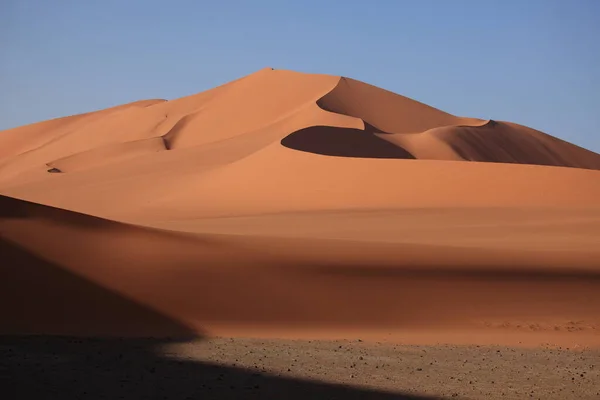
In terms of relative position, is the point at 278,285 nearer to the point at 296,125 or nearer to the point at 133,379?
the point at 133,379

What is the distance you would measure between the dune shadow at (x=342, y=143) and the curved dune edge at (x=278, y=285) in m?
24.6

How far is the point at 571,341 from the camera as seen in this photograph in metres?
11.6

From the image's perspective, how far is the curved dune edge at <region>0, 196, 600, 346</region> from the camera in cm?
1164

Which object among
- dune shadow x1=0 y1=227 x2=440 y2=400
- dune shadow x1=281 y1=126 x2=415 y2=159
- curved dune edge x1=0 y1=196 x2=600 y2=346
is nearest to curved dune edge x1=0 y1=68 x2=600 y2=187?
dune shadow x1=281 y1=126 x2=415 y2=159

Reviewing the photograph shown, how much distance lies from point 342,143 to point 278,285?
29670 millimetres

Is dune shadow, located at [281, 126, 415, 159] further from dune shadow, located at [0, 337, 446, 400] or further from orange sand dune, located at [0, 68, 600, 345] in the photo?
dune shadow, located at [0, 337, 446, 400]

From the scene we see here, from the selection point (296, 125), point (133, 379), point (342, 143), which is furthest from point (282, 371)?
point (296, 125)

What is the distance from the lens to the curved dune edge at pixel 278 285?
11641mm

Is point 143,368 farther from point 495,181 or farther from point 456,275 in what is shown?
point 495,181

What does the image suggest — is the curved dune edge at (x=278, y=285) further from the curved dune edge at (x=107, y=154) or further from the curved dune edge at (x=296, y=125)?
the curved dune edge at (x=107, y=154)

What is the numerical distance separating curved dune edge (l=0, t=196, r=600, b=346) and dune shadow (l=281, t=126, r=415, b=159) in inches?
969

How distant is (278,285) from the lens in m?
13.0

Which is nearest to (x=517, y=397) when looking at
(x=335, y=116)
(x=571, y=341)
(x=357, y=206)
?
(x=571, y=341)

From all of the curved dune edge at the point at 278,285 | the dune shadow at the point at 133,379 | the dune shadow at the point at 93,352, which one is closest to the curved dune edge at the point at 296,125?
the curved dune edge at the point at 278,285
